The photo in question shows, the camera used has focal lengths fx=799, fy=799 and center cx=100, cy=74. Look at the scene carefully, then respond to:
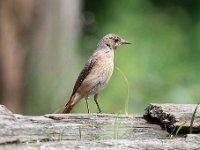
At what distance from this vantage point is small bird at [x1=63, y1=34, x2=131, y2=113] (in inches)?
350

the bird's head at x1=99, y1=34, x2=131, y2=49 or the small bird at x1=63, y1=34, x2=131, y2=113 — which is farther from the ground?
the bird's head at x1=99, y1=34, x2=131, y2=49

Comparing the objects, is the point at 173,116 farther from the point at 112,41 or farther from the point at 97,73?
the point at 112,41

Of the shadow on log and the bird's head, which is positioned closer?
the shadow on log

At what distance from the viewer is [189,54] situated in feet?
51.3

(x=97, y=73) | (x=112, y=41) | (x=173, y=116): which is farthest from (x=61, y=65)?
(x=173, y=116)

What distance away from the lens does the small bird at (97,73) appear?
350 inches

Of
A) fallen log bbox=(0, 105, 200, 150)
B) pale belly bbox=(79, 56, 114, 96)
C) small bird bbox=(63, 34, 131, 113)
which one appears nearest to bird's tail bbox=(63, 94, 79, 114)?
small bird bbox=(63, 34, 131, 113)

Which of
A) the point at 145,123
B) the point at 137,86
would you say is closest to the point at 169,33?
the point at 137,86

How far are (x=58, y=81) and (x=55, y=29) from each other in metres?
0.84

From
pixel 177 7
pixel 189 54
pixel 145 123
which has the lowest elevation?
pixel 145 123

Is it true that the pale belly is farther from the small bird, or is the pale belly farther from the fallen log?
the fallen log

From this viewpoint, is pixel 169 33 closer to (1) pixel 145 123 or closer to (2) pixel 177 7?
(2) pixel 177 7

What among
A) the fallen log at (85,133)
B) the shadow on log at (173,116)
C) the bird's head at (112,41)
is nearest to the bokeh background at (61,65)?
the bird's head at (112,41)

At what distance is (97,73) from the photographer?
351 inches
